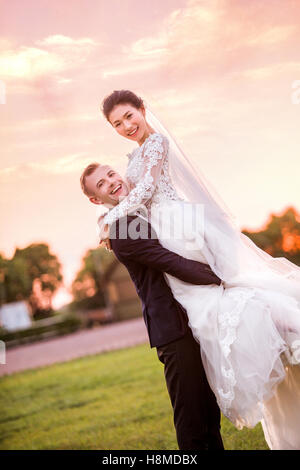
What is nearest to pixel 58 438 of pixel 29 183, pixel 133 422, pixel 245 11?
pixel 133 422

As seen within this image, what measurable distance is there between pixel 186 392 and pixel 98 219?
3.59 feet

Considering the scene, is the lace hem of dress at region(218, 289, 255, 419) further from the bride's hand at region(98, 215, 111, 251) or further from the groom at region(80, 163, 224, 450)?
the bride's hand at region(98, 215, 111, 251)

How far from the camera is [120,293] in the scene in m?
33.0

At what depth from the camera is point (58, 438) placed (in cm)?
539

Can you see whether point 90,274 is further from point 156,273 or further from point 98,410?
point 156,273

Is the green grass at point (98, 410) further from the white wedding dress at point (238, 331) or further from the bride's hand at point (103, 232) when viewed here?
the bride's hand at point (103, 232)

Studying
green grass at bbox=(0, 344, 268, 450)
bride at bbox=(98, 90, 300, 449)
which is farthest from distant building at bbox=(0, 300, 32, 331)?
bride at bbox=(98, 90, 300, 449)

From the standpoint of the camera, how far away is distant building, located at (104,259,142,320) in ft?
101

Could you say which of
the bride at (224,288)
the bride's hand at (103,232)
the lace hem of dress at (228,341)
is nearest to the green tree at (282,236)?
the bride at (224,288)

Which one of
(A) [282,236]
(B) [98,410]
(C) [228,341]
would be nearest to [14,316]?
(A) [282,236]

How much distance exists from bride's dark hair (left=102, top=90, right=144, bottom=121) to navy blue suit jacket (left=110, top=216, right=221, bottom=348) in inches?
28.7

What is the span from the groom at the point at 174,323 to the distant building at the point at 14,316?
81.3 feet

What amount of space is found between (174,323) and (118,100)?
134cm
